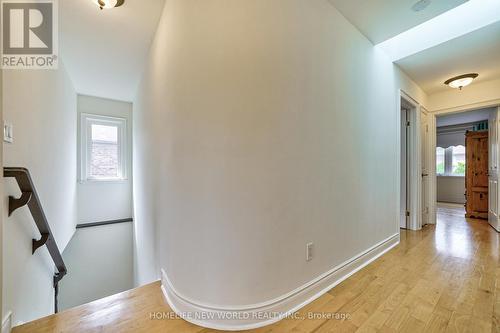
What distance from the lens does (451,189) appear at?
6609 millimetres

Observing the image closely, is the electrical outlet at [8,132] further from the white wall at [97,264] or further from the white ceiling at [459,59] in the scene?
the white ceiling at [459,59]

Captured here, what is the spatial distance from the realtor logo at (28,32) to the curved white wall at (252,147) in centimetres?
110

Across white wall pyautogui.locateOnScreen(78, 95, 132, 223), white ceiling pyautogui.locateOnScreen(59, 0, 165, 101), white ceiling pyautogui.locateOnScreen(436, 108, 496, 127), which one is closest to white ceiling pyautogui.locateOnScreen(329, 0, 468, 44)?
white ceiling pyautogui.locateOnScreen(59, 0, 165, 101)

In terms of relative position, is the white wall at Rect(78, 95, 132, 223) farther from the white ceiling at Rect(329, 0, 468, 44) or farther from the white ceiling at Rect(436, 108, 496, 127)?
the white ceiling at Rect(436, 108, 496, 127)

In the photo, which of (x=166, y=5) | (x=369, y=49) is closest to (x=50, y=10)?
(x=166, y=5)

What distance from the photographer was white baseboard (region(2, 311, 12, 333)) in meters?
1.29

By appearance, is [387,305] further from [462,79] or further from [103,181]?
[103,181]

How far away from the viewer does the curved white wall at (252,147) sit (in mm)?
1363

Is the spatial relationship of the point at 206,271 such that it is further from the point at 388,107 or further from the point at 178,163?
the point at 388,107

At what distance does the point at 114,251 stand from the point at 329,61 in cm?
501

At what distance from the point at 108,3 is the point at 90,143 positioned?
321 centimetres

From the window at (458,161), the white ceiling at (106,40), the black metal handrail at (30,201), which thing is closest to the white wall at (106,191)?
the white ceiling at (106,40)

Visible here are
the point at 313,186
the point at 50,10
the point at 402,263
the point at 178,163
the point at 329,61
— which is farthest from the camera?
the point at 402,263

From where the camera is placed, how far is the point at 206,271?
1.39m
